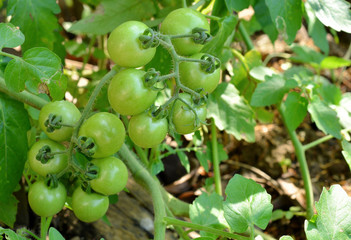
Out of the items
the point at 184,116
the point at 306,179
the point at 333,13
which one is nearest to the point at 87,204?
the point at 184,116

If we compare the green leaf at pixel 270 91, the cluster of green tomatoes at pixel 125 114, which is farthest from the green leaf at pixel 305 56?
the cluster of green tomatoes at pixel 125 114

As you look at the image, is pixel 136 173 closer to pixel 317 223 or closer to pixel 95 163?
pixel 95 163

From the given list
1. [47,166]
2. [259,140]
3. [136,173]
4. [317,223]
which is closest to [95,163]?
[47,166]

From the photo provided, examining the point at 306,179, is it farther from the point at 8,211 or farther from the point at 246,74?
the point at 8,211

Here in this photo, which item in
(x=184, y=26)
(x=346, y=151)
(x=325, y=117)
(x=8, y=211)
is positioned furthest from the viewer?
(x=325, y=117)

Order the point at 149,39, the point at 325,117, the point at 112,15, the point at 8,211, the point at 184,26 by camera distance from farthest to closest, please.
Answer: the point at 112,15, the point at 325,117, the point at 8,211, the point at 184,26, the point at 149,39

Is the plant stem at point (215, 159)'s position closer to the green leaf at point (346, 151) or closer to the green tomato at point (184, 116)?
the green leaf at point (346, 151)

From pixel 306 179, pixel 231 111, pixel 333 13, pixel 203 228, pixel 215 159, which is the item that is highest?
pixel 333 13
